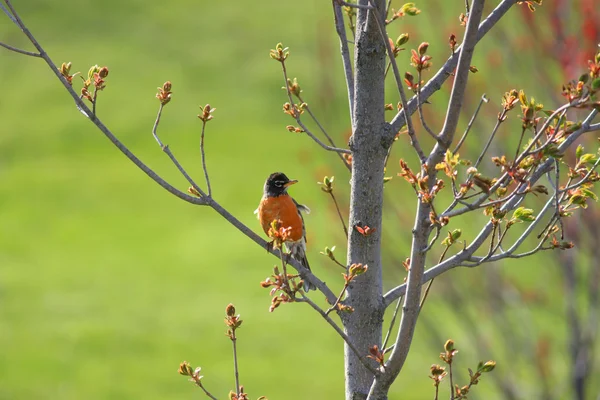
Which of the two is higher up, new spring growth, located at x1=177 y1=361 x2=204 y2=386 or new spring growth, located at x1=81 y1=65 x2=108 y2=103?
new spring growth, located at x1=81 y1=65 x2=108 y2=103

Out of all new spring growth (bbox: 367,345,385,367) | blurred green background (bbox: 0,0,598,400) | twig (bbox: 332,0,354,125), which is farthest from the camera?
blurred green background (bbox: 0,0,598,400)

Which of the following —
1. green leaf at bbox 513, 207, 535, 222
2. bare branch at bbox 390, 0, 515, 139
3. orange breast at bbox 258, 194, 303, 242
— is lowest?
green leaf at bbox 513, 207, 535, 222

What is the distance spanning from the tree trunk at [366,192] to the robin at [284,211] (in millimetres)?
2354

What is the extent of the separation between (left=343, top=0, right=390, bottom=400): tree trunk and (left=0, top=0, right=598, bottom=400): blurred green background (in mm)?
4182

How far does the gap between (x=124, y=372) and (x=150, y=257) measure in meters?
4.75

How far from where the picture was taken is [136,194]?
22.6 metres

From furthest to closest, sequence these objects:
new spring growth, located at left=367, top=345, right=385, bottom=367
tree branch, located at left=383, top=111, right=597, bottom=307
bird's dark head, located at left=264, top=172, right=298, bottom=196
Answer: bird's dark head, located at left=264, top=172, right=298, bottom=196, new spring growth, located at left=367, top=345, right=385, bottom=367, tree branch, located at left=383, top=111, right=597, bottom=307

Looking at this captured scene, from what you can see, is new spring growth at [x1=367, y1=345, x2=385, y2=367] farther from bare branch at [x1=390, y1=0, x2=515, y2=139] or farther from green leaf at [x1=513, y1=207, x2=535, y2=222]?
bare branch at [x1=390, y1=0, x2=515, y2=139]

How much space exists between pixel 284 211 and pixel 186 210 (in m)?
16.5

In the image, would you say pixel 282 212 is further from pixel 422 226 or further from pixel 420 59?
pixel 422 226

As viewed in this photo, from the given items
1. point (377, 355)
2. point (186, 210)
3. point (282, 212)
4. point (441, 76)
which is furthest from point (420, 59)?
point (186, 210)

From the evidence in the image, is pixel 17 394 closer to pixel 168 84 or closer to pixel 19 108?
pixel 168 84

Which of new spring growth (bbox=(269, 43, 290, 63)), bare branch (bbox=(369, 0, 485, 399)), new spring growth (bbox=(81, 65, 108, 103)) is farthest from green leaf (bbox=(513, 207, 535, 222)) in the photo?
new spring growth (bbox=(81, 65, 108, 103))

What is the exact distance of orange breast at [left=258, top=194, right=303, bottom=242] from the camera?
5914 mm
